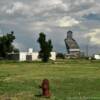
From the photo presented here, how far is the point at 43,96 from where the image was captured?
72.3 ft

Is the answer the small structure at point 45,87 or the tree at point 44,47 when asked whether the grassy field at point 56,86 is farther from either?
the tree at point 44,47

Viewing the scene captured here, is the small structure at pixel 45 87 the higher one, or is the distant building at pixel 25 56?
the distant building at pixel 25 56

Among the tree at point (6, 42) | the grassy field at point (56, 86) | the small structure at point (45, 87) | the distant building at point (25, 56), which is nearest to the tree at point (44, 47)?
the tree at point (6, 42)

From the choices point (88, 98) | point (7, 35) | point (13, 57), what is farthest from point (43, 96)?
point (13, 57)

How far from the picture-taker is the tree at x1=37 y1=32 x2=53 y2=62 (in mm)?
137875

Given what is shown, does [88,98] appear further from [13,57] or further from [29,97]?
[13,57]

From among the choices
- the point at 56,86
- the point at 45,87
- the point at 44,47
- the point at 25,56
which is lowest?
the point at 56,86

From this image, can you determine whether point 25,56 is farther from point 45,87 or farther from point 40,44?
point 45,87

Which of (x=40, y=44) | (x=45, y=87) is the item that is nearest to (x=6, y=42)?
(x=40, y=44)

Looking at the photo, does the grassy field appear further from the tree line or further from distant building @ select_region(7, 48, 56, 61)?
distant building @ select_region(7, 48, 56, 61)

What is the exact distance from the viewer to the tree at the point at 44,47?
138 metres

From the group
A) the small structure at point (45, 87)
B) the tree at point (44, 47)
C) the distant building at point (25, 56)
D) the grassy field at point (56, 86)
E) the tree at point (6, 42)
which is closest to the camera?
the small structure at point (45, 87)

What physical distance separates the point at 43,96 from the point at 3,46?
133515 mm

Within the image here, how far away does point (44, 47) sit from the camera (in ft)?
Answer: 468
